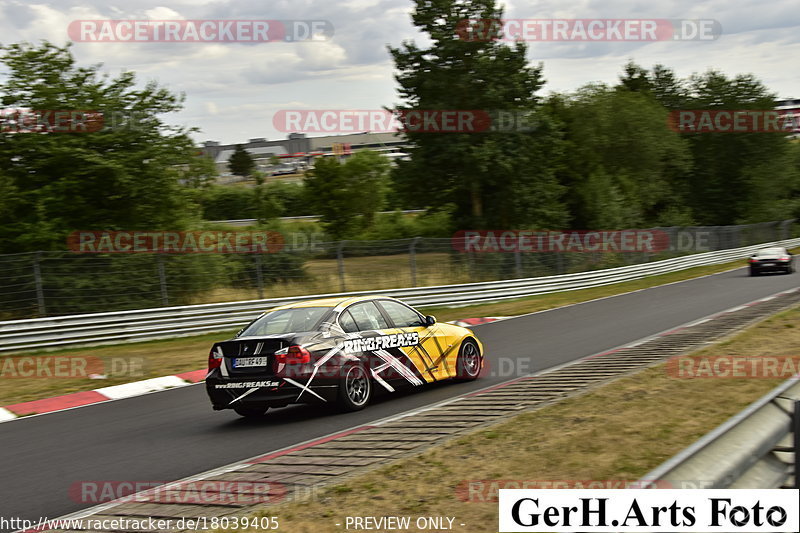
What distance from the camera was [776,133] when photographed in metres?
72.1

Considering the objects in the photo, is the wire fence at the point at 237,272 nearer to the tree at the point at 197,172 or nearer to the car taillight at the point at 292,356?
the tree at the point at 197,172

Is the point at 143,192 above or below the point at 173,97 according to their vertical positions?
below

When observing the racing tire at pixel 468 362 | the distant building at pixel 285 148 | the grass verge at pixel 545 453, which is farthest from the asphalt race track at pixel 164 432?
the distant building at pixel 285 148

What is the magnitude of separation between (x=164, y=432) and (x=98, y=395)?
411cm

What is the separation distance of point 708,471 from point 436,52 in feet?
135

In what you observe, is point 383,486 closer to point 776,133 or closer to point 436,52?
point 436,52

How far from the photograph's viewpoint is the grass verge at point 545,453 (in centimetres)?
550

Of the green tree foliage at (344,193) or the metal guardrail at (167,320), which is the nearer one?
the metal guardrail at (167,320)

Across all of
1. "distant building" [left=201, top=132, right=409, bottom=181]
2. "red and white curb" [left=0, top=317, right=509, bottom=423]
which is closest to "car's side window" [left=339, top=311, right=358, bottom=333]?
"red and white curb" [left=0, top=317, right=509, bottom=423]

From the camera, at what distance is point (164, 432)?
9469 mm

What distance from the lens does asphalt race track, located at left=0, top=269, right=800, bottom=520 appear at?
7.30 meters

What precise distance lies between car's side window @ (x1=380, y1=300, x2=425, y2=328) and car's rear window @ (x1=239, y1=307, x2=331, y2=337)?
1122 mm

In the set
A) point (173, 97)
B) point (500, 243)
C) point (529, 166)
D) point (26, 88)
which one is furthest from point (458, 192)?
point (26, 88)

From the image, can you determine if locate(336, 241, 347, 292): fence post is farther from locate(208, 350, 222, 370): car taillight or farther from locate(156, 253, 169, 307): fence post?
locate(208, 350, 222, 370): car taillight
